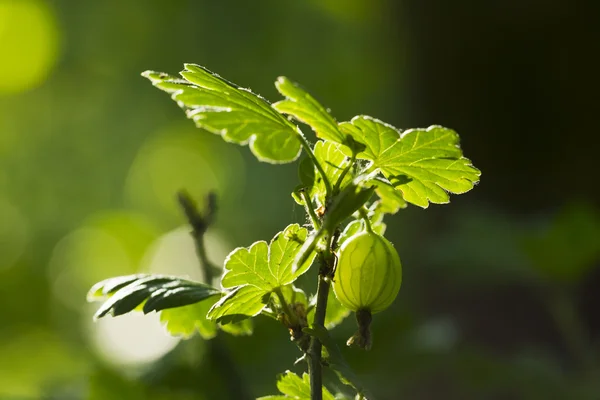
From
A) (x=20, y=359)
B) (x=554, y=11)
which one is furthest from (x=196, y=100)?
(x=20, y=359)

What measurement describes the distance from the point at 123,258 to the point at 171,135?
254 cm

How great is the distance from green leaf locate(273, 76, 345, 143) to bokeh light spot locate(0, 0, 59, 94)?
1059 centimetres

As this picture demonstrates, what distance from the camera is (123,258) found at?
33.7ft

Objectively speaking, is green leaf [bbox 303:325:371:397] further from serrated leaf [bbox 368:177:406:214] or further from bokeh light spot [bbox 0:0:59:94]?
bokeh light spot [bbox 0:0:59:94]

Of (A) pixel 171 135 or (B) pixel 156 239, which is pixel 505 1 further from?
(A) pixel 171 135

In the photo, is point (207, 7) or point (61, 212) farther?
point (61, 212)

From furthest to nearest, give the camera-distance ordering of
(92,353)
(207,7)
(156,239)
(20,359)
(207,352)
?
(156,239)
(207,7)
(20,359)
(92,353)
(207,352)

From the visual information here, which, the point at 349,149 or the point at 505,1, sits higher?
the point at 505,1

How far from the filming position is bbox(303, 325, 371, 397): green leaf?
2.22 ft

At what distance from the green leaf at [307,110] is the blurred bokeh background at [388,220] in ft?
0.99

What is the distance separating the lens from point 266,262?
775 millimetres

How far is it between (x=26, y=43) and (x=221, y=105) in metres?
11.8

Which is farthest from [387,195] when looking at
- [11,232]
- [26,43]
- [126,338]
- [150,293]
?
[26,43]

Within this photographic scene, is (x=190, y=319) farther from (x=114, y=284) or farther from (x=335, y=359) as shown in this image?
(x=335, y=359)
